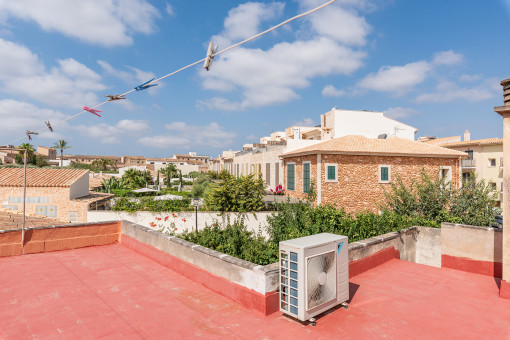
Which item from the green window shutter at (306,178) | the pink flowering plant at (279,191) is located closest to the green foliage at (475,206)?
the green window shutter at (306,178)

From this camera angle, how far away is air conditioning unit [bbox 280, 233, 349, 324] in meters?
4.20

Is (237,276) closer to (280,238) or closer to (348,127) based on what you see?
(280,238)

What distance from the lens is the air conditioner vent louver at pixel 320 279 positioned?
14.1 feet

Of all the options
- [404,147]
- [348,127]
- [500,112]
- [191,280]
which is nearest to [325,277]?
[191,280]

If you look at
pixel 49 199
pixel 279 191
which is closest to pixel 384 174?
pixel 279 191

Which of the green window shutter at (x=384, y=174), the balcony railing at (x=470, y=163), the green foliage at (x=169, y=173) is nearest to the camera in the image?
the green window shutter at (x=384, y=174)

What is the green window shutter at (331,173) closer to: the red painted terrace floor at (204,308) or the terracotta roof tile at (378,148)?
the terracotta roof tile at (378,148)

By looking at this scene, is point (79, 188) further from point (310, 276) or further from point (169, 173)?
point (169, 173)

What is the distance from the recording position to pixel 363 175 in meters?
17.1

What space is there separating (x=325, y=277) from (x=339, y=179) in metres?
12.8

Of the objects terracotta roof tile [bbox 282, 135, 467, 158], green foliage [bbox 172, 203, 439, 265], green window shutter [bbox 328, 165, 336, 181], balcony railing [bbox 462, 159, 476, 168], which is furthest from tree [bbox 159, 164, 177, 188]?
balcony railing [bbox 462, 159, 476, 168]

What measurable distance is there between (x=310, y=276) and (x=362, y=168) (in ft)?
45.9

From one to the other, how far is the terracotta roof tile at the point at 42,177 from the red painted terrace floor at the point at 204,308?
53.9 feet

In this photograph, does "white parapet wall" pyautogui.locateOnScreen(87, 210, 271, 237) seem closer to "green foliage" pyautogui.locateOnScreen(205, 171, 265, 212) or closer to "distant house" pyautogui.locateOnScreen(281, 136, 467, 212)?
"green foliage" pyautogui.locateOnScreen(205, 171, 265, 212)
